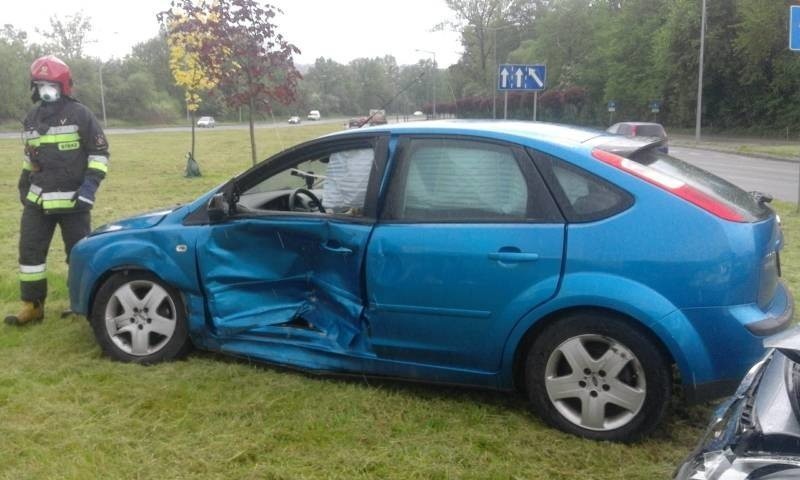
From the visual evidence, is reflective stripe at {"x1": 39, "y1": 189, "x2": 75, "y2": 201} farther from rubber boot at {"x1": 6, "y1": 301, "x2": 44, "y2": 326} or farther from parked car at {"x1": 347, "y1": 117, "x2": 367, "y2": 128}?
parked car at {"x1": 347, "y1": 117, "x2": 367, "y2": 128}

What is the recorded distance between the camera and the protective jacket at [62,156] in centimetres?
557

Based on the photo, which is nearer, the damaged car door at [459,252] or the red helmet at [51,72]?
the damaged car door at [459,252]

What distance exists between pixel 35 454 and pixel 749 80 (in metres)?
46.7

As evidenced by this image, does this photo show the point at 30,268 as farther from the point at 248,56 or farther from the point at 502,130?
the point at 248,56

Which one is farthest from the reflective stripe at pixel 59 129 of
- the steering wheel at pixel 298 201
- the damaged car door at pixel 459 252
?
the damaged car door at pixel 459 252

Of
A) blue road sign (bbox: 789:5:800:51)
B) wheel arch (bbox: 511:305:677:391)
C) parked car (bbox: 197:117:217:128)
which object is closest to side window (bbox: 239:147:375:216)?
wheel arch (bbox: 511:305:677:391)

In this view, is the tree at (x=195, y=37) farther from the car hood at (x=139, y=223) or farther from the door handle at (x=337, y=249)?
the door handle at (x=337, y=249)

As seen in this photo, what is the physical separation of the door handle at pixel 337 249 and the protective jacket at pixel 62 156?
7.45ft

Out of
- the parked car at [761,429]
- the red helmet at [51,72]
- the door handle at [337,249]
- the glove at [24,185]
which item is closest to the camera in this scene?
the parked car at [761,429]

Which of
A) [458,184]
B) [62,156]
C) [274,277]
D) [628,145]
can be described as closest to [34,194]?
[62,156]

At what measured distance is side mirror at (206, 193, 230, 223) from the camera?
442 cm

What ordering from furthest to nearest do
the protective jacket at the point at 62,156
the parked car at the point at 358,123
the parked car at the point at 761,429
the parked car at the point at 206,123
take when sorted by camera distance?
the parked car at the point at 206,123 < the protective jacket at the point at 62,156 < the parked car at the point at 358,123 < the parked car at the point at 761,429

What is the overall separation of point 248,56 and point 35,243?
5.38 meters

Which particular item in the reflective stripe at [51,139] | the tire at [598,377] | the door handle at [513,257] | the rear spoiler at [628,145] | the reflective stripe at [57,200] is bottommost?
the tire at [598,377]
